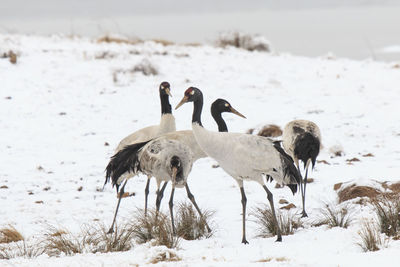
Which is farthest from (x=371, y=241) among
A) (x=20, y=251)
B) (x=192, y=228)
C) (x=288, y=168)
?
(x=20, y=251)

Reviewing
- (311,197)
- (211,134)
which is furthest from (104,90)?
(211,134)

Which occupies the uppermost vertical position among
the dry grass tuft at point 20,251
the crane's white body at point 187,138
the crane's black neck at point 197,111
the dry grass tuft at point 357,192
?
the crane's black neck at point 197,111

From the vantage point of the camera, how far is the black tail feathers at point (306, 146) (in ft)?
26.5

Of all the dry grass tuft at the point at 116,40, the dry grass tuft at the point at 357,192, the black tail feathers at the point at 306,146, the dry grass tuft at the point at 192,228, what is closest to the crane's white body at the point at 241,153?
the dry grass tuft at the point at 192,228

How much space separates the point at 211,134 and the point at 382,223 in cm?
213

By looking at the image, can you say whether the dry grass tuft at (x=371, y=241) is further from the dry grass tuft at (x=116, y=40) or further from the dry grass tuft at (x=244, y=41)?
the dry grass tuft at (x=244, y=41)

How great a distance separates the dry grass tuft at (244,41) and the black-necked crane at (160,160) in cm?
2053

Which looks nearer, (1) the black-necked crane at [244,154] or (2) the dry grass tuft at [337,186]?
(1) the black-necked crane at [244,154]

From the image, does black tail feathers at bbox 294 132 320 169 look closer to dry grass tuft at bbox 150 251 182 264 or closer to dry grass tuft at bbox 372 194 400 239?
dry grass tuft at bbox 372 194 400 239

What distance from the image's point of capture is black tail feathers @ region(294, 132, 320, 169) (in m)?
8.08

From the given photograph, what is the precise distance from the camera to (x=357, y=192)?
7.97 meters

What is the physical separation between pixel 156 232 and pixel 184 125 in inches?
323

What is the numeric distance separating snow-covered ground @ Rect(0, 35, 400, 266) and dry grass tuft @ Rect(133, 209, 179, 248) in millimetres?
197

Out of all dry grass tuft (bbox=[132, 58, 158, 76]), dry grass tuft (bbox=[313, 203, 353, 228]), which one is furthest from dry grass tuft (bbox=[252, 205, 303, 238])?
dry grass tuft (bbox=[132, 58, 158, 76])
